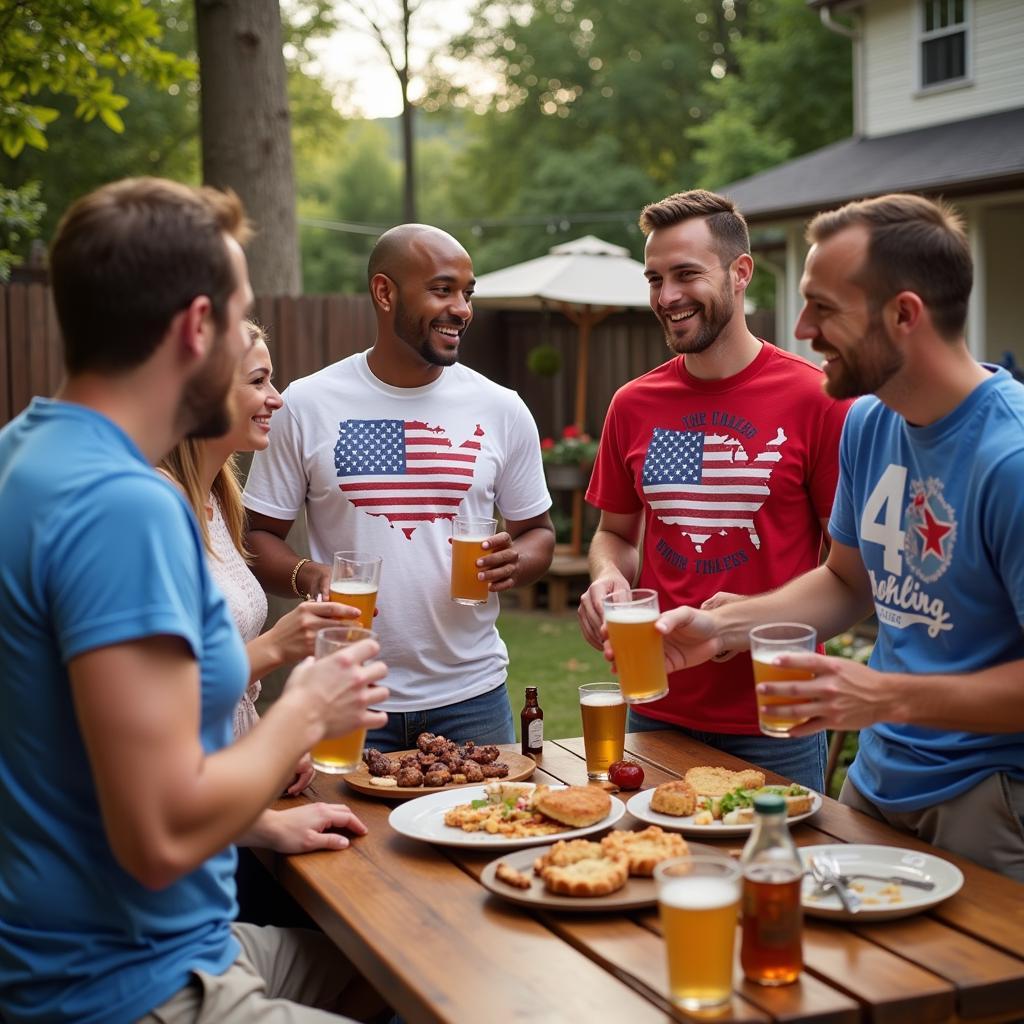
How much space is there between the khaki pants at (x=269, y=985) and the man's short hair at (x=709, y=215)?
2.21m

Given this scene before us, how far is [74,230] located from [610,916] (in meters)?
1.51

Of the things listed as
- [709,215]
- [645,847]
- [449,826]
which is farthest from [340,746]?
[709,215]

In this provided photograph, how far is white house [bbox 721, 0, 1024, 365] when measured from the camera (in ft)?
51.9

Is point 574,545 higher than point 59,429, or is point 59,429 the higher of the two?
point 59,429

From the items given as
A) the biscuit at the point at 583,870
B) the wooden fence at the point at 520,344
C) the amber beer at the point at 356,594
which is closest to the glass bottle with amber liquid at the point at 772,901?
the biscuit at the point at 583,870

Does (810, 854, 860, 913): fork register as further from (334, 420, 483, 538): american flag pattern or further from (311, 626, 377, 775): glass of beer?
(334, 420, 483, 538): american flag pattern

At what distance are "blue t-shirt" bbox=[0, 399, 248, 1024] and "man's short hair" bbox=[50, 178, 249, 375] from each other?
0.40 feet

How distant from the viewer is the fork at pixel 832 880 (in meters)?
2.28

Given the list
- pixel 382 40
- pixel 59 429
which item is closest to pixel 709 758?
pixel 59 429

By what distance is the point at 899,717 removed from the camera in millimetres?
2508

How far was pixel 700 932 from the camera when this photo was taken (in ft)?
6.36

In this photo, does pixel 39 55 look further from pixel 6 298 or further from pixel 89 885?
pixel 89 885

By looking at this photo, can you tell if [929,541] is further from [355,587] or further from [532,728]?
[355,587]

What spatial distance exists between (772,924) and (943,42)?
18.2m
